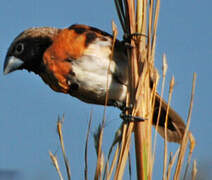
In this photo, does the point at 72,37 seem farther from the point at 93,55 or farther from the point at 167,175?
the point at 167,175

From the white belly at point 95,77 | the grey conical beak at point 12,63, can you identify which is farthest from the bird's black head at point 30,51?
the white belly at point 95,77

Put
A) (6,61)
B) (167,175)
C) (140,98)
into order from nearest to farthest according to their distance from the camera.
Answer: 1. (167,175)
2. (140,98)
3. (6,61)

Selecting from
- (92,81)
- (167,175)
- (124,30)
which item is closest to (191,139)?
(167,175)

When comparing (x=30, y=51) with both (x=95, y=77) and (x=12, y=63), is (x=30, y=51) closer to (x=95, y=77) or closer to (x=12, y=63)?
(x=12, y=63)

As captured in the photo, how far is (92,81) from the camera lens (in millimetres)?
2068

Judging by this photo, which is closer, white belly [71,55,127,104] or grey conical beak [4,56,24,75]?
white belly [71,55,127,104]

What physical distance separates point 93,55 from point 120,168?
0.93 metres

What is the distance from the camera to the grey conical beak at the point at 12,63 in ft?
7.62

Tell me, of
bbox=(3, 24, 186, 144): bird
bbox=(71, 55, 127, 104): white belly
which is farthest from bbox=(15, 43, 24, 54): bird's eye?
bbox=(71, 55, 127, 104): white belly

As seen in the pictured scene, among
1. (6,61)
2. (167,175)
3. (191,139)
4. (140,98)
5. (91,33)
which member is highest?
(91,33)

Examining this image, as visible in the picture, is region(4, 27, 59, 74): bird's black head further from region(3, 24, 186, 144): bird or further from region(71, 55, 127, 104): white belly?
region(71, 55, 127, 104): white belly

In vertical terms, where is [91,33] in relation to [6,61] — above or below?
above

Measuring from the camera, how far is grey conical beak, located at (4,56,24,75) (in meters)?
2.32

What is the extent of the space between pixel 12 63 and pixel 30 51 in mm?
118
